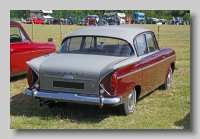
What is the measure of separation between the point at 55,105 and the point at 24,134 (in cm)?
134

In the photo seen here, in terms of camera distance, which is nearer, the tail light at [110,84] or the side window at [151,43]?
the tail light at [110,84]

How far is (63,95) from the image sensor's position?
5695 millimetres

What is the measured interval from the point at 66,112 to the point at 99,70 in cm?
A: 129

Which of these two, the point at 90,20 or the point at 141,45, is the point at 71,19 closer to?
the point at 90,20

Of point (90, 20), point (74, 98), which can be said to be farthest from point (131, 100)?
point (90, 20)

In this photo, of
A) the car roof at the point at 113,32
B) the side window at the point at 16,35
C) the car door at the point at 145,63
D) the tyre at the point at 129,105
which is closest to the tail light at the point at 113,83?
the tyre at the point at 129,105

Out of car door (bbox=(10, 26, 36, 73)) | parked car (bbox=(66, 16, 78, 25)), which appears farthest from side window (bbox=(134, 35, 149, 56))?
parked car (bbox=(66, 16, 78, 25))

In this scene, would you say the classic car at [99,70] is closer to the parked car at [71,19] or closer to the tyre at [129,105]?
the tyre at [129,105]

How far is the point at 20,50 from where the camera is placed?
351 inches

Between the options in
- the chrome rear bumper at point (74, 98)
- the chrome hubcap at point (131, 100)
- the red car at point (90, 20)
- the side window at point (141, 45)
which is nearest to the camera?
the chrome rear bumper at point (74, 98)

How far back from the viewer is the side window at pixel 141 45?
6.62 meters

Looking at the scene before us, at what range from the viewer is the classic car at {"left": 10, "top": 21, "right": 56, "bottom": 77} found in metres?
8.71

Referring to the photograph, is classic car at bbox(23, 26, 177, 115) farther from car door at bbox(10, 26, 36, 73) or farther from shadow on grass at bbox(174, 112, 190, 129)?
car door at bbox(10, 26, 36, 73)

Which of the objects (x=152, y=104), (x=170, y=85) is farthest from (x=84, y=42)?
(x=170, y=85)
